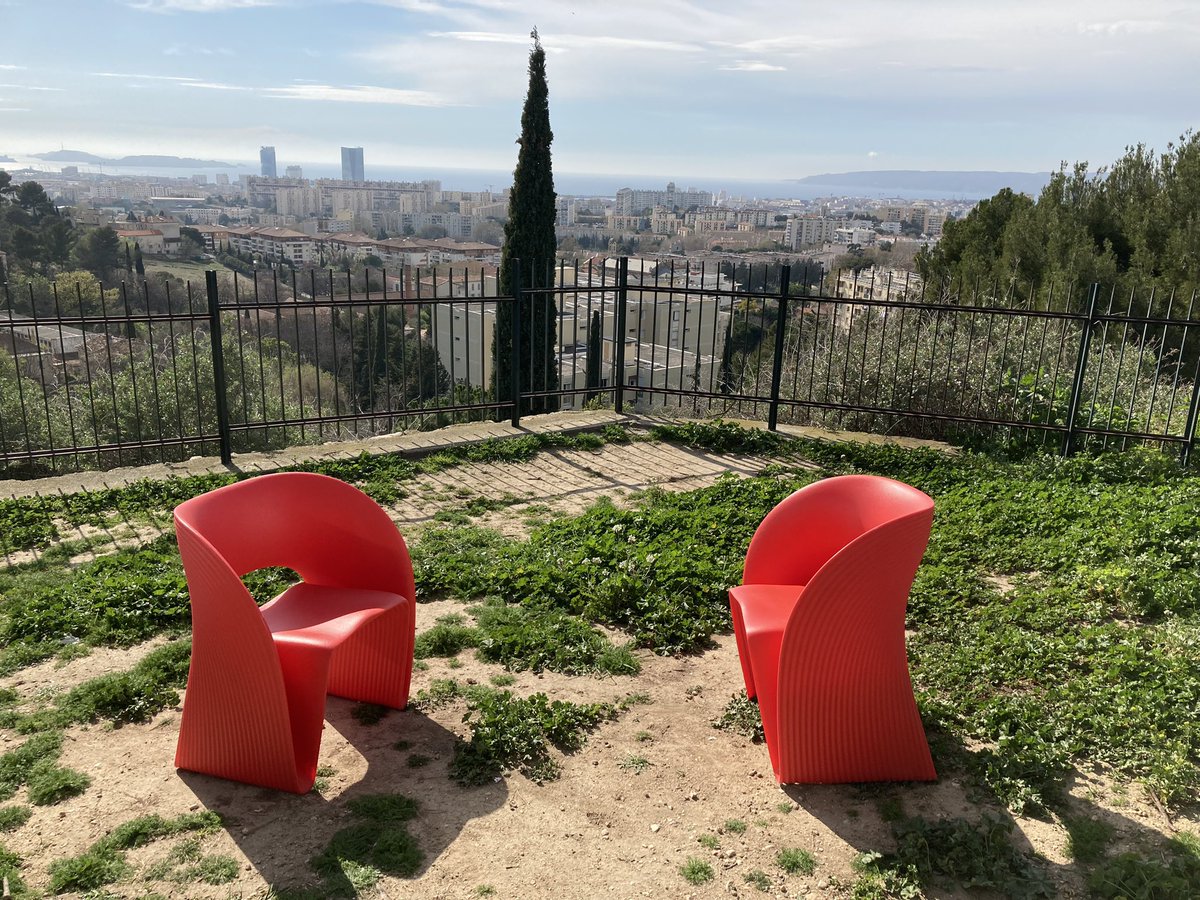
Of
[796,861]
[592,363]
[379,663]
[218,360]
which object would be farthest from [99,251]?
[796,861]

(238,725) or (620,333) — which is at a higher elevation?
(620,333)

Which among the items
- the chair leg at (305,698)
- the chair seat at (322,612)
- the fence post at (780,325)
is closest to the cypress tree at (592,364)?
the fence post at (780,325)

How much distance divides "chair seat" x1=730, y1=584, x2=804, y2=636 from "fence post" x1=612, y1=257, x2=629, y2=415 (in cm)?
540

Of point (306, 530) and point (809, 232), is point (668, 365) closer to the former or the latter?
point (306, 530)

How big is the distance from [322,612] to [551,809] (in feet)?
4.02

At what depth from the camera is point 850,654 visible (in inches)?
129

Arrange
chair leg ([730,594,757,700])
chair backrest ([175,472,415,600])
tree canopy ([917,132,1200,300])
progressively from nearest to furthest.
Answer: chair backrest ([175,472,415,600]) < chair leg ([730,594,757,700]) < tree canopy ([917,132,1200,300])

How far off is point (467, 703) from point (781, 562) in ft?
5.16

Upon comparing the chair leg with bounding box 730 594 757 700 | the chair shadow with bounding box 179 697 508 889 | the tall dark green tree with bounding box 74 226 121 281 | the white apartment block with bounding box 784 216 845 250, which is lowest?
the chair shadow with bounding box 179 697 508 889

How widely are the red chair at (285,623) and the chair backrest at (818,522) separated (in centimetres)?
163

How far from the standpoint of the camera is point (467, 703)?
394cm

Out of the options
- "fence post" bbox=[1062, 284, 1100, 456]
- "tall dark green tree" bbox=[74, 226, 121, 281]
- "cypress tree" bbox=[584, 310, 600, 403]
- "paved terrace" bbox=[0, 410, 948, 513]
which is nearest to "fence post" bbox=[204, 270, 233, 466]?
"paved terrace" bbox=[0, 410, 948, 513]

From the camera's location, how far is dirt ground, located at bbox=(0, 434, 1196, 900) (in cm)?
285

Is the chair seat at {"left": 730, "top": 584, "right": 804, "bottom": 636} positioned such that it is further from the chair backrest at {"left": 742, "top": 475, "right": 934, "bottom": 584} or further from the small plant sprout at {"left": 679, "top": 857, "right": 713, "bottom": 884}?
the small plant sprout at {"left": 679, "top": 857, "right": 713, "bottom": 884}
